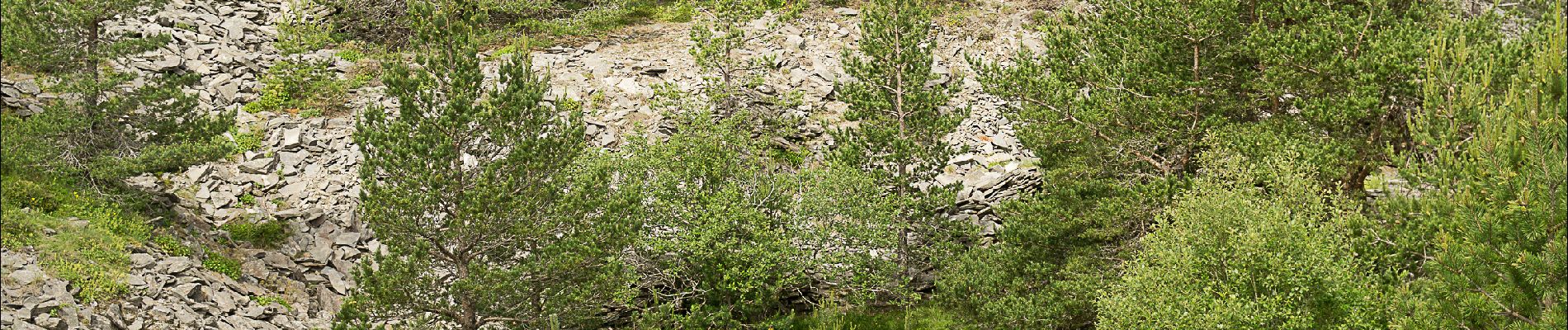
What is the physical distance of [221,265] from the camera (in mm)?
29266

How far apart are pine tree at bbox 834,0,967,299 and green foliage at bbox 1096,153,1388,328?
10076 mm

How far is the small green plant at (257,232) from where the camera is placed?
3141cm

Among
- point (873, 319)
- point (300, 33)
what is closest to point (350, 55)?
point (300, 33)

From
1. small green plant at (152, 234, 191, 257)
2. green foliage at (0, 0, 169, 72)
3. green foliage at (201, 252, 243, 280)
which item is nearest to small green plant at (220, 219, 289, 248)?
green foliage at (201, 252, 243, 280)

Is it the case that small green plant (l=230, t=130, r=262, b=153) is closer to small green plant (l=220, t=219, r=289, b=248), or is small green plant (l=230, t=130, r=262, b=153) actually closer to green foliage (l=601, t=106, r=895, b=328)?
small green plant (l=220, t=219, r=289, b=248)

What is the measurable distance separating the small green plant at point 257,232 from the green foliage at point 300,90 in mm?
5936

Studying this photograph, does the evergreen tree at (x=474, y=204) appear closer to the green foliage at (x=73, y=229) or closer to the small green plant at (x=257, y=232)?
the green foliage at (x=73, y=229)

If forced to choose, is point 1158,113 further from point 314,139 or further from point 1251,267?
point 314,139

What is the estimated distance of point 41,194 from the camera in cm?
2808

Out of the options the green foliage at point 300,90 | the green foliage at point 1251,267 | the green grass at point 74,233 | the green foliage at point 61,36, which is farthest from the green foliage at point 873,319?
the green foliage at point 61,36

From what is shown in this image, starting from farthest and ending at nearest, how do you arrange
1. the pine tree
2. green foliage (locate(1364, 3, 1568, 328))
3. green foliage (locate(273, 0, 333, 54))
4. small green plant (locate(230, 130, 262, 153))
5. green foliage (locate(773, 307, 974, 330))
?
1. green foliage (locate(273, 0, 333, 54))
2. small green plant (locate(230, 130, 262, 153))
3. the pine tree
4. green foliage (locate(773, 307, 974, 330))
5. green foliage (locate(1364, 3, 1568, 328))

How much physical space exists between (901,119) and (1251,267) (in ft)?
46.4

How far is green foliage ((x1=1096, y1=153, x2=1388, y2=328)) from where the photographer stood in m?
19.2

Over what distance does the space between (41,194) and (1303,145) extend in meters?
28.8
